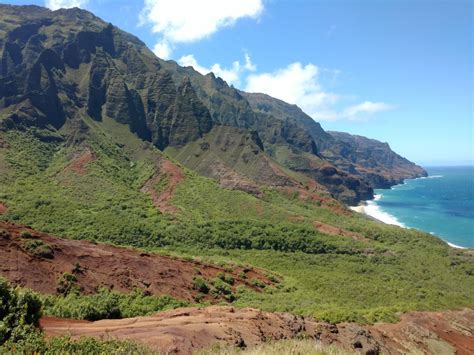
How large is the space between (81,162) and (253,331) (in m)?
76.9

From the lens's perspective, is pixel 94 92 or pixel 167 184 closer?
pixel 167 184

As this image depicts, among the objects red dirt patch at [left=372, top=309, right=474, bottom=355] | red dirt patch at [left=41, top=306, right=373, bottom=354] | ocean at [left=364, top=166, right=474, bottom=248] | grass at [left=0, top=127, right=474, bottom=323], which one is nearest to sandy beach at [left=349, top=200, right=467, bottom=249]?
ocean at [left=364, top=166, right=474, bottom=248]

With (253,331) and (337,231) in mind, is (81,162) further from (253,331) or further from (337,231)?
(253,331)

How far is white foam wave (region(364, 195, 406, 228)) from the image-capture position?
126 m

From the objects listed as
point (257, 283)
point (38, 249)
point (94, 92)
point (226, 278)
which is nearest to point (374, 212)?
point (94, 92)

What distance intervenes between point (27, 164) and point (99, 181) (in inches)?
621

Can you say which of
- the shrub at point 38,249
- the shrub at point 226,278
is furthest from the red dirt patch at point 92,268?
the shrub at point 226,278

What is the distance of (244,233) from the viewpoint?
230ft

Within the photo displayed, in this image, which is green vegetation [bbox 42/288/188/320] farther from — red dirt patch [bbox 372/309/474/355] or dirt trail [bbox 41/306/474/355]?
red dirt patch [bbox 372/309/474/355]

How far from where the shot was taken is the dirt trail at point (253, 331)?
17344 mm

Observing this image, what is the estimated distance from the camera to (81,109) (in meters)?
114

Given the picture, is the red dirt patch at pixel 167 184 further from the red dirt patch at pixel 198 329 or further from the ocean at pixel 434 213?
the ocean at pixel 434 213

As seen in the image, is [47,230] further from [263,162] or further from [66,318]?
[263,162]

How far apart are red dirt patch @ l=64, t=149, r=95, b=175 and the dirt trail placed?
67.7m
